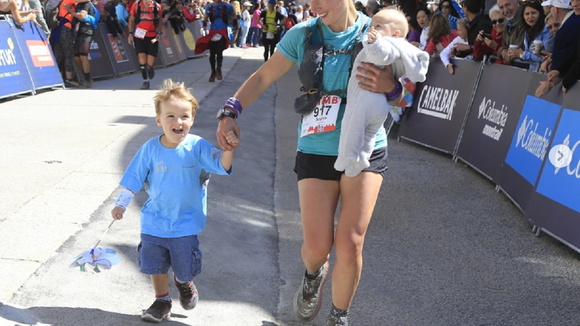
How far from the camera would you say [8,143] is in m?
7.73

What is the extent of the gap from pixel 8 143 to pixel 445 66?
6188mm

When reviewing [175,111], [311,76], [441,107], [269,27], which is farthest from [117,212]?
[269,27]

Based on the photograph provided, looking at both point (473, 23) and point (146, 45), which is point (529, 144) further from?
point (146, 45)

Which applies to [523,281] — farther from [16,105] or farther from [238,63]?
[238,63]

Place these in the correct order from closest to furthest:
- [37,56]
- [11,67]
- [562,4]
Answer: [562,4] → [11,67] → [37,56]

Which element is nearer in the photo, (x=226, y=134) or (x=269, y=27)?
(x=226, y=134)

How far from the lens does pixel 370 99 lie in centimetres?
323

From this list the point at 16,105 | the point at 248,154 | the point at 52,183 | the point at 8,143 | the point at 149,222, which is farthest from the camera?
the point at 16,105

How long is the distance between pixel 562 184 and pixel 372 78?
3.28 meters

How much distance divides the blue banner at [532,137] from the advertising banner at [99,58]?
35.2ft

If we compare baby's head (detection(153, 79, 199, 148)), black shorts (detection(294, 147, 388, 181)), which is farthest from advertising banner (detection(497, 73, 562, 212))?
baby's head (detection(153, 79, 199, 148))

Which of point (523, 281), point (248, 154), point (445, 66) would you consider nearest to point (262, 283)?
point (523, 281)

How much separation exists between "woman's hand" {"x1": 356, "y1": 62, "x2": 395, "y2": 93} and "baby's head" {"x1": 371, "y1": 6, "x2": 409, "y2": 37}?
186mm

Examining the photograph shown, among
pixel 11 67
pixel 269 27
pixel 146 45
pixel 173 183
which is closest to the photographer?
pixel 173 183
